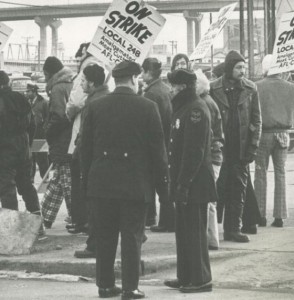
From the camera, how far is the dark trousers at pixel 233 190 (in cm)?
1064

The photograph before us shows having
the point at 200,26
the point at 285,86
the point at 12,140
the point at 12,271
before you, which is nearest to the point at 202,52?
the point at 285,86

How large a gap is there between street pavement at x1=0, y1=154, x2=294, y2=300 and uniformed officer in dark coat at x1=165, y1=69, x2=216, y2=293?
203 mm

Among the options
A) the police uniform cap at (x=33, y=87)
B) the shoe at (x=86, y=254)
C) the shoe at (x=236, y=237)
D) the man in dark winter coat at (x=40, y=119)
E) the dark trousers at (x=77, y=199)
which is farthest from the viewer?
the police uniform cap at (x=33, y=87)

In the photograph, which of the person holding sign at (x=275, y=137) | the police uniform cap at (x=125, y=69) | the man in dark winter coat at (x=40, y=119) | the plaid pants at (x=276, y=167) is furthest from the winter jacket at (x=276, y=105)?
the man in dark winter coat at (x=40, y=119)

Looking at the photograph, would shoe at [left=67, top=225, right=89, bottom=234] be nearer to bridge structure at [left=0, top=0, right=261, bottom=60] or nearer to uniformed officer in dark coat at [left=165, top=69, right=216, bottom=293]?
uniformed officer in dark coat at [left=165, top=69, right=216, bottom=293]

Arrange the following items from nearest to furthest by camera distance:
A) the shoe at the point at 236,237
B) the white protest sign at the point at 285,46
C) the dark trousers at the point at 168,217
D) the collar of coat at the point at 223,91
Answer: the shoe at the point at 236,237 → the collar of coat at the point at 223,91 → the dark trousers at the point at 168,217 → the white protest sign at the point at 285,46

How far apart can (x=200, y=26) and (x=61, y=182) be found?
12147 cm

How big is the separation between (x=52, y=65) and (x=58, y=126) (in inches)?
31.9

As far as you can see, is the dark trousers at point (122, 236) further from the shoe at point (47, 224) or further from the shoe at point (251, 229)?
the shoe at point (47, 224)

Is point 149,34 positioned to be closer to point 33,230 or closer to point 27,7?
point 33,230

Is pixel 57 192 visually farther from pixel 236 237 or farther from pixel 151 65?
pixel 236 237

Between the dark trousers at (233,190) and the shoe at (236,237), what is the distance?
0.04 metres

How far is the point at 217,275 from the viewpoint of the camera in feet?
30.3

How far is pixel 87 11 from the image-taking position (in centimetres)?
13012
